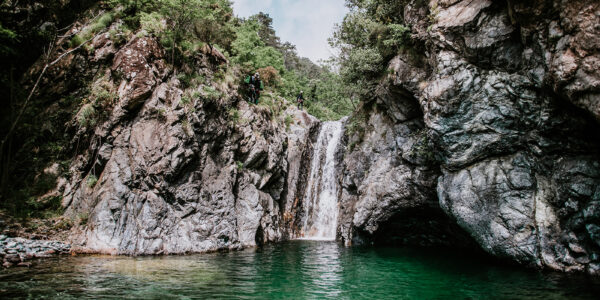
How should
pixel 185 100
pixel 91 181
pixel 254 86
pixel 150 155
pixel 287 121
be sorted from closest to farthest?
1. pixel 91 181
2. pixel 150 155
3. pixel 185 100
4. pixel 254 86
5. pixel 287 121

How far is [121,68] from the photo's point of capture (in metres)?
15.6

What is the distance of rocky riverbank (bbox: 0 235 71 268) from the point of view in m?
10.4

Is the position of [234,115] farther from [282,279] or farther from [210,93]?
[282,279]

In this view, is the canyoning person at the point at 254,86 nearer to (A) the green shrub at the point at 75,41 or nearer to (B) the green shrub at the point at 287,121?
(B) the green shrub at the point at 287,121

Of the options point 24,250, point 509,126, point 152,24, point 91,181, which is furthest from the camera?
point 152,24

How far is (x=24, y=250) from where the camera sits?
1124 cm

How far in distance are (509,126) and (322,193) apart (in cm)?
1407

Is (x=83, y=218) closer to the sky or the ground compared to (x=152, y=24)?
closer to the ground

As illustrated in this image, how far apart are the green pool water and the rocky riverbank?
0.77 metres

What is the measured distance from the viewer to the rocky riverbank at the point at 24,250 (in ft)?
34.1

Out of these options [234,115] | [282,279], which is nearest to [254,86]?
[234,115]

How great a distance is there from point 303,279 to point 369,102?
1397 cm

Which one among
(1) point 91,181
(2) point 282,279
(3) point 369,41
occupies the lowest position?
(2) point 282,279

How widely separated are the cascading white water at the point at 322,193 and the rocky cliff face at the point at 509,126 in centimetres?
675
